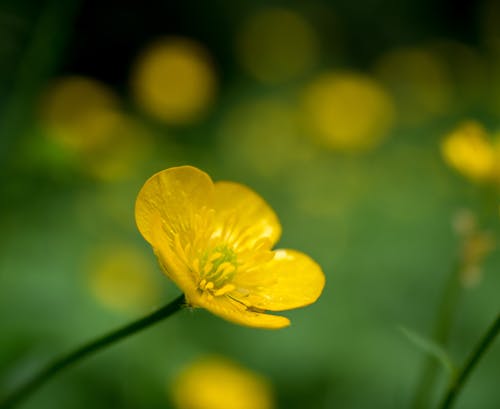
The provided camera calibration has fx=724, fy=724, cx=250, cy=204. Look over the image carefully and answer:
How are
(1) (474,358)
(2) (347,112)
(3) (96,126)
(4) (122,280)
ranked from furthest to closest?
(2) (347,112)
(3) (96,126)
(4) (122,280)
(1) (474,358)

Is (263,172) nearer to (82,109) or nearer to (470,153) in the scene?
(82,109)

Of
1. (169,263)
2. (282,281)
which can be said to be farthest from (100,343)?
(282,281)

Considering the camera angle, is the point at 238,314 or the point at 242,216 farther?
the point at 242,216

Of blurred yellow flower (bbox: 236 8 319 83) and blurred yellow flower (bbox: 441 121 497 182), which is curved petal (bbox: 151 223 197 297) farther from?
blurred yellow flower (bbox: 236 8 319 83)

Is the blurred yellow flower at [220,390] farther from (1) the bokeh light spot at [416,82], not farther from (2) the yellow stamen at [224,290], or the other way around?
(1) the bokeh light spot at [416,82]

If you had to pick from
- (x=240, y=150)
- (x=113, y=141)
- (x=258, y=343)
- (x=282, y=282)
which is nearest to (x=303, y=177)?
(x=240, y=150)
